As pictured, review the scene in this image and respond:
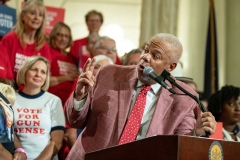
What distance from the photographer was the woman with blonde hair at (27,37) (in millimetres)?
4875

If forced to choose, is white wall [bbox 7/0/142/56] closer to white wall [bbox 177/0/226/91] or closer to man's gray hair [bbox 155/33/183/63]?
white wall [bbox 177/0/226/91]

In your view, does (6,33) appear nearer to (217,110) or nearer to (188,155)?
(217,110)

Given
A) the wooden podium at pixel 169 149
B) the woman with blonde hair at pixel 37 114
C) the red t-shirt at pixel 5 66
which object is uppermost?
the red t-shirt at pixel 5 66

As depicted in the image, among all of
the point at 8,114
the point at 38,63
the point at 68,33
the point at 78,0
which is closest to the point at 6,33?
the point at 68,33

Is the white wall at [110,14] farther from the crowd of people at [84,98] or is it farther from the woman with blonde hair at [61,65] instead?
the woman with blonde hair at [61,65]

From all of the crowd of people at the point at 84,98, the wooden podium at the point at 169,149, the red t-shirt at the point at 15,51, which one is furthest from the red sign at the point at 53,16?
the wooden podium at the point at 169,149

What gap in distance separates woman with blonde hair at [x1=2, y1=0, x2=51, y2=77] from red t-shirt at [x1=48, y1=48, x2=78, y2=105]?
1.16 feet

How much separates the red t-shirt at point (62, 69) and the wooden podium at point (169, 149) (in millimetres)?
2795

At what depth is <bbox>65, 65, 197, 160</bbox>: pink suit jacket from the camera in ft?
9.90

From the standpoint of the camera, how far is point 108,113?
307 cm

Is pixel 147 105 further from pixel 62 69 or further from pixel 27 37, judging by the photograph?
pixel 62 69

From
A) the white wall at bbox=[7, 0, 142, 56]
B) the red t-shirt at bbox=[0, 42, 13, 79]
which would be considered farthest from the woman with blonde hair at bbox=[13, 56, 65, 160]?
the white wall at bbox=[7, 0, 142, 56]

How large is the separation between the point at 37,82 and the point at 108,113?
154 centimetres

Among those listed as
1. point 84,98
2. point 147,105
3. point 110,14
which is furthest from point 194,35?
point 84,98
